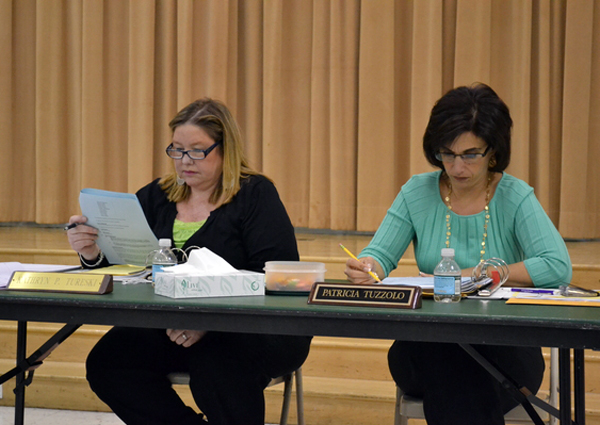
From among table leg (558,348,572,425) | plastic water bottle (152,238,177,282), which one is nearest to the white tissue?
plastic water bottle (152,238,177,282)

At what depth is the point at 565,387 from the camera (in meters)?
1.35

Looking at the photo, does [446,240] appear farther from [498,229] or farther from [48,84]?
[48,84]

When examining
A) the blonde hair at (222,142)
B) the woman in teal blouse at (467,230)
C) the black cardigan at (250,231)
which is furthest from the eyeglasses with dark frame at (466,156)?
the blonde hair at (222,142)

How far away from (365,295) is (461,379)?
11.5 inches

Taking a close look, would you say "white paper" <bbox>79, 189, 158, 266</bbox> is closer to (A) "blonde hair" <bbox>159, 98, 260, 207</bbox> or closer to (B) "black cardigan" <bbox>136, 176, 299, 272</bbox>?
(B) "black cardigan" <bbox>136, 176, 299, 272</bbox>

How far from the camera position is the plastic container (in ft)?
4.58

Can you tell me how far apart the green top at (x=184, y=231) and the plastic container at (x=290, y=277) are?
0.55 meters

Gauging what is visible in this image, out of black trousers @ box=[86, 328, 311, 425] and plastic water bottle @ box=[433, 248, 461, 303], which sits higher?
plastic water bottle @ box=[433, 248, 461, 303]

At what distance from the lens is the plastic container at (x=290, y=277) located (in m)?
1.39

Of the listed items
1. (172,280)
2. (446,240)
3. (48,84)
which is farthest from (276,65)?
(172,280)

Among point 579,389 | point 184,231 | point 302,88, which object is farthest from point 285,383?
point 302,88

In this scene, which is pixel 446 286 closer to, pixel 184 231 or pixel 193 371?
pixel 193 371

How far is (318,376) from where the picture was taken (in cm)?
261

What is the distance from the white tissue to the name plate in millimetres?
132
